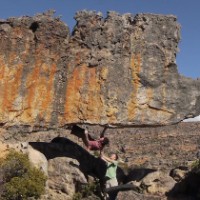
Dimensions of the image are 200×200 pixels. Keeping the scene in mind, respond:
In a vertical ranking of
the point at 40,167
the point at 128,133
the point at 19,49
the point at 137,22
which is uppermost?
the point at 128,133

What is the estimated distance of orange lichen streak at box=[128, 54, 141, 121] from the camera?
15977 millimetres

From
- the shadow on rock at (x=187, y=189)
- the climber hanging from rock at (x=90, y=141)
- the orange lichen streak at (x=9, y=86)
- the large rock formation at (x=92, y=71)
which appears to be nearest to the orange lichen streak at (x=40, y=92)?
the large rock formation at (x=92, y=71)

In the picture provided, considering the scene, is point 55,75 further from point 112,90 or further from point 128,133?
point 128,133

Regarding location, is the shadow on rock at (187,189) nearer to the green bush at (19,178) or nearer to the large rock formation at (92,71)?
the large rock formation at (92,71)

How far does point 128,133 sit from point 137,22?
42.7 m

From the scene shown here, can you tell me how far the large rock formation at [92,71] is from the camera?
15452mm

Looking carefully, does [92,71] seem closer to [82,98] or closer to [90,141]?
[82,98]

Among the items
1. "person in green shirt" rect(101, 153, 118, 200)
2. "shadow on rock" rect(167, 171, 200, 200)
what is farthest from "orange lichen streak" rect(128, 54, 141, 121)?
"shadow on rock" rect(167, 171, 200, 200)

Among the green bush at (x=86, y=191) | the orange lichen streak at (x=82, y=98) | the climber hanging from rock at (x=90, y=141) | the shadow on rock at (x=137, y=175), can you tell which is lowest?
the green bush at (x=86, y=191)

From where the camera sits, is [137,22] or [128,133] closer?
[137,22]

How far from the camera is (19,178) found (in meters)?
14.1

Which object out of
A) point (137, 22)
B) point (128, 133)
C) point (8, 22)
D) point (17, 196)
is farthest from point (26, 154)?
point (128, 133)

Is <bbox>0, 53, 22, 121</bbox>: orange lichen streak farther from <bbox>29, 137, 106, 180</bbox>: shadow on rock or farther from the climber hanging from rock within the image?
the climber hanging from rock

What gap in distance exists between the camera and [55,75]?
619 inches
